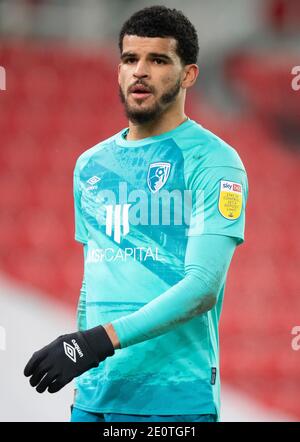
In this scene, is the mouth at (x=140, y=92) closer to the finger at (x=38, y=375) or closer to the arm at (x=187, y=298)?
the arm at (x=187, y=298)

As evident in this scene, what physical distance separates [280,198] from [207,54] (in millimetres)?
1846

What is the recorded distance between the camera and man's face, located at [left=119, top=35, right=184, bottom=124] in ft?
8.17

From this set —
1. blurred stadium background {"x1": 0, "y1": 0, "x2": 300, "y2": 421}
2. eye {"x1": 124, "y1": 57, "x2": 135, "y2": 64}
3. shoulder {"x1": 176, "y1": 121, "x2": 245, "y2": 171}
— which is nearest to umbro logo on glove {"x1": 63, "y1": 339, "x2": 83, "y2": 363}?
shoulder {"x1": 176, "y1": 121, "x2": 245, "y2": 171}

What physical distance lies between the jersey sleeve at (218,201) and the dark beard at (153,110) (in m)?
0.21

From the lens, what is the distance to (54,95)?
827 centimetres

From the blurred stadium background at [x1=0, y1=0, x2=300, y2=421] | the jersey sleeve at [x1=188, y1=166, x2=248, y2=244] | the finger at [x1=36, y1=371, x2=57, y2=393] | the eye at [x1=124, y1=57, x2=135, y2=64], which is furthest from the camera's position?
the blurred stadium background at [x1=0, y1=0, x2=300, y2=421]

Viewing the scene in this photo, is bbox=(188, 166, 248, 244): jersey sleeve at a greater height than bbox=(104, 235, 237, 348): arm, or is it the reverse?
bbox=(188, 166, 248, 244): jersey sleeve

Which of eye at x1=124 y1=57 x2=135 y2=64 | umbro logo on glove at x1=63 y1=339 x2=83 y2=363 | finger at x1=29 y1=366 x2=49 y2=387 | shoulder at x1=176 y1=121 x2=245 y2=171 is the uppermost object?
eye at x1=124 y1=57 x2=135 y2=64

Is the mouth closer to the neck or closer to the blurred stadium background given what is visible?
the neck

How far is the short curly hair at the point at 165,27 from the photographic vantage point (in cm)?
251

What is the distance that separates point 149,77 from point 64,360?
80 centimetres

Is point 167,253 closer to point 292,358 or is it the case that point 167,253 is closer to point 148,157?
point 148,157

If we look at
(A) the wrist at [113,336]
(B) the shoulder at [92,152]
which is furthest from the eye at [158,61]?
(A) the wrist at [113,336]

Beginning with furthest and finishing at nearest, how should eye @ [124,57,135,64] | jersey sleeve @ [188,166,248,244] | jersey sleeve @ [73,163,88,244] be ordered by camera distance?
jersey sleeve @ [73,163,88,244] → eye @ [124,57,135,64] → jersey sleeve @ [188,166,248,244]
